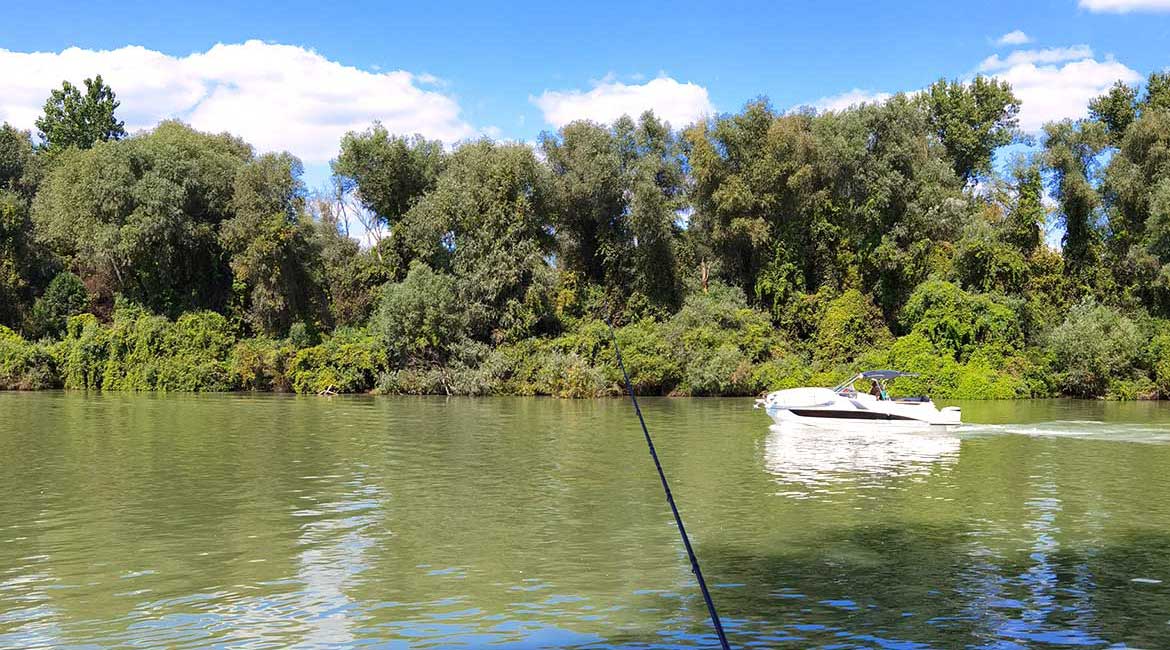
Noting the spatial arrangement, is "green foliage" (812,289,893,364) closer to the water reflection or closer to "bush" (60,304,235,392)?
the water reflection

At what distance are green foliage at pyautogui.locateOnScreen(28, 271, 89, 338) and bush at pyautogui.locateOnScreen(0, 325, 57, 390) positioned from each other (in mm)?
5846

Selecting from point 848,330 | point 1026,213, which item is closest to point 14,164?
point 848,330

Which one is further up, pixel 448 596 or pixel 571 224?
pixel 571 224

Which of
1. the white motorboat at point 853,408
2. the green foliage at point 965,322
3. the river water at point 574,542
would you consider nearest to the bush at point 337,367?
the river water at point 574,542

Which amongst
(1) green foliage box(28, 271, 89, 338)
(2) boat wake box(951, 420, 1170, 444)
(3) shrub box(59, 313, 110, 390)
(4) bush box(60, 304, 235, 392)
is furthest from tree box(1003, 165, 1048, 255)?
(1) green foliage box(28, 271, 89, 338)

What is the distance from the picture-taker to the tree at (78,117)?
8819 cm

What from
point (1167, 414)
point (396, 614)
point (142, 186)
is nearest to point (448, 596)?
point (396, 614)

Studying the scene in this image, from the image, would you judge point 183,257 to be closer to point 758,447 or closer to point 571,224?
point 571,224

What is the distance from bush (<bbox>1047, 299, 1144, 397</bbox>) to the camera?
1967 inches

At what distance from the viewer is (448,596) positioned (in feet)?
39.8

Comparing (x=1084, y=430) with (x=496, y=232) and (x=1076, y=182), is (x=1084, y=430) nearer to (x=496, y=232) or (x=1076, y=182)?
(x=1076, y=182)

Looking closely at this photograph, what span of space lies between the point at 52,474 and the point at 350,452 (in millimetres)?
7277

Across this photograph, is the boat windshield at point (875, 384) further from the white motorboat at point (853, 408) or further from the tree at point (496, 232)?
the tree at point (496, 232)

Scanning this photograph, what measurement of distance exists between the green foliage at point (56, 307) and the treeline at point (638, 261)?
18cm
